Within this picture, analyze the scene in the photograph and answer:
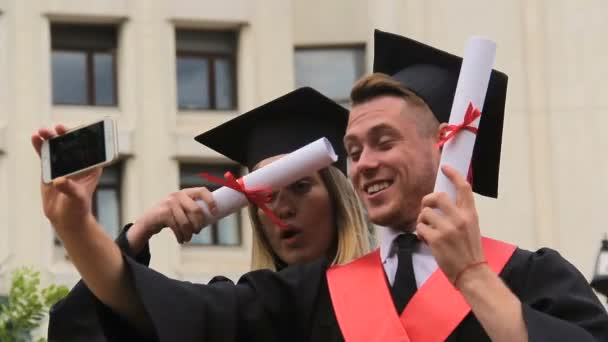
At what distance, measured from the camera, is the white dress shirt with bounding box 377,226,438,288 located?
6.19 metres

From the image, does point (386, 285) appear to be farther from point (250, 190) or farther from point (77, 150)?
point (77, 150)

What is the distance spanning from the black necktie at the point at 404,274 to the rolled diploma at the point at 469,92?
1.21ft

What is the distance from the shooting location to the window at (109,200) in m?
25.5

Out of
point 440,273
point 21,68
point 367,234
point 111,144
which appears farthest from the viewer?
point 21,68

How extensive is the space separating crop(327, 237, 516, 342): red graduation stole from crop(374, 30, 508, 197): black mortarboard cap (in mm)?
389

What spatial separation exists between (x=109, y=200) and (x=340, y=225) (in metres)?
18.6

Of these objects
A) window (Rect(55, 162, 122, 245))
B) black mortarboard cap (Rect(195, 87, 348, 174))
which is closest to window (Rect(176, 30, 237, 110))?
window (Rect(55, 162, 122, 245))

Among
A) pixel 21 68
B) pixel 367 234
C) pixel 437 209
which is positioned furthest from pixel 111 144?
pixel 21 68

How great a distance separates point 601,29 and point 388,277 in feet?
66.4

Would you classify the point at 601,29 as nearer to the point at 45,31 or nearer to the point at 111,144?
the point at 45,31

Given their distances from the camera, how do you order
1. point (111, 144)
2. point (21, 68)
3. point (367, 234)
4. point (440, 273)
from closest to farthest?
point (111, 144), point (440, 273), point (367, 234), point (21, 68)

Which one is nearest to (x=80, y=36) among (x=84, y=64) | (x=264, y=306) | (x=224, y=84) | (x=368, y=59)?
(x=84, y=64)

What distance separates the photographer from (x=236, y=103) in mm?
26312

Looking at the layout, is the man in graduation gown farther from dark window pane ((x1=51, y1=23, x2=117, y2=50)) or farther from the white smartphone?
dark window pane ((x1=51, y1=23, x2=117, y2=50))
